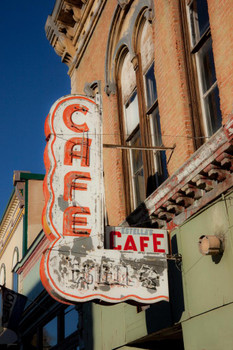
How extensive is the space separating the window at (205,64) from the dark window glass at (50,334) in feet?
32.2

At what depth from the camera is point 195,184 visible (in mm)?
8336

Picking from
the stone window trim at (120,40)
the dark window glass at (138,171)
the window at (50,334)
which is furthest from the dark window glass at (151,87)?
the window at (50,334)

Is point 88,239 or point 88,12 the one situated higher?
point 88,12

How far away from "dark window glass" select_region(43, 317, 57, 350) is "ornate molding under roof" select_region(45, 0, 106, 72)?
8122 mm

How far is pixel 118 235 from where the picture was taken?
866 cm

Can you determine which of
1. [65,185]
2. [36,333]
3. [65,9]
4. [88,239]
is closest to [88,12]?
[65,9]

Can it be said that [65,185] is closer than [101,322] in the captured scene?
Yes

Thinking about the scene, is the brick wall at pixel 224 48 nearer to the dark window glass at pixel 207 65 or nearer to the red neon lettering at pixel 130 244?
the dark window glass at pixel 207 65

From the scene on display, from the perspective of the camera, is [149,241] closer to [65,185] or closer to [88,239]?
[88,239]

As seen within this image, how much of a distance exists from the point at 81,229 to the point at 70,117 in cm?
217

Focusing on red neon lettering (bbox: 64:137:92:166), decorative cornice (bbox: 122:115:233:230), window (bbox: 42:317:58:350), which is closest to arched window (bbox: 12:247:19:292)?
window (bbox: 42:317:58:350)

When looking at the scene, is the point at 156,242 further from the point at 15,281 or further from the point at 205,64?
the point at 15,281

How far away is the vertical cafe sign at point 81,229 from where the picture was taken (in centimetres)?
792

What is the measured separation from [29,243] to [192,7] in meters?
13.9
